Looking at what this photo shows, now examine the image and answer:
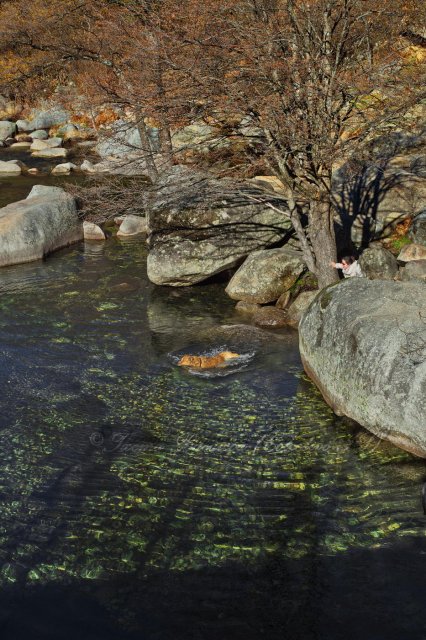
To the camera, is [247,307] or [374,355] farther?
[247,307]

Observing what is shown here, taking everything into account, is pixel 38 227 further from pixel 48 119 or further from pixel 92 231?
pixel 48 119

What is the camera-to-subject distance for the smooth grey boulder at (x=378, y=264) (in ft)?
54.6

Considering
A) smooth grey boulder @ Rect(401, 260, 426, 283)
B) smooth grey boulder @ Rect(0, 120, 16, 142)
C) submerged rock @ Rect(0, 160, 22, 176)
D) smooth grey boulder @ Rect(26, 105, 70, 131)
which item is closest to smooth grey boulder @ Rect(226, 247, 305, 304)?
smooth grey boulder @ Rect(401, 260, 426, 283)

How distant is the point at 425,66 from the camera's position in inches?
901

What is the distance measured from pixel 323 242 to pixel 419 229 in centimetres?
419

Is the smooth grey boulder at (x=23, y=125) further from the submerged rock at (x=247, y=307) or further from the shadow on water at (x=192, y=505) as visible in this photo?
the shadow on water at (x=192, y=505)

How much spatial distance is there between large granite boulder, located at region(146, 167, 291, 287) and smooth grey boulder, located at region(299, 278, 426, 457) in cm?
634

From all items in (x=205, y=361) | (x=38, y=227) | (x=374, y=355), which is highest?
(x=38, y=227)

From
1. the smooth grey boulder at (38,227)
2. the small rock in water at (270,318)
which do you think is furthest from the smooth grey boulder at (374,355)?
the smooth grey boulder at (38,227)

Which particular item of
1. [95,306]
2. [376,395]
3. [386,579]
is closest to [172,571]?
[386,579]

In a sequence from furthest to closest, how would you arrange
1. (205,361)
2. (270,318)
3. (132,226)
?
(132,226)
(270,318)
(205,361)

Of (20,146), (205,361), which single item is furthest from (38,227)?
(20,146)

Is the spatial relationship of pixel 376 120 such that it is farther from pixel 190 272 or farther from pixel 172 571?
pixel 172 571

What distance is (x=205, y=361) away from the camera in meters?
13.1
